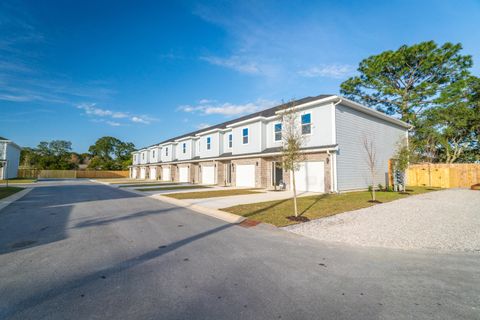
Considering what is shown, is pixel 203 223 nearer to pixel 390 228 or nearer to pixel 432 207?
pixel 390 228

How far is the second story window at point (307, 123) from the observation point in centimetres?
1520

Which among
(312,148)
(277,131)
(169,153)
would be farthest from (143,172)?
(312,148)

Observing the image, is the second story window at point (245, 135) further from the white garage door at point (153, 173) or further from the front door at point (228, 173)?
the white garage door at point (153, 173)

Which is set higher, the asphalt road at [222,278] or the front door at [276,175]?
the front door at [276,175]

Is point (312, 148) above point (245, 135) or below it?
below

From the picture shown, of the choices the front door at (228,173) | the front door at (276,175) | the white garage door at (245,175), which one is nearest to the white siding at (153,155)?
the front door at (228,173)

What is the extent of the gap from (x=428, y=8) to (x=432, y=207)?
12553 mm

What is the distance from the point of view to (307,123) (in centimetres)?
1514

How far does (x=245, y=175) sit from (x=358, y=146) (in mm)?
9520

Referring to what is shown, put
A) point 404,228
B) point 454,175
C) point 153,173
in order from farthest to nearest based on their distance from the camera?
point 153,173 → point 454,175 → point 404,228

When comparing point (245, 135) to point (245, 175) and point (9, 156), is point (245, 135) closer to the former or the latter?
point (245, 175)

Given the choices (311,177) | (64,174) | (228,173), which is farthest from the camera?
(64,174)

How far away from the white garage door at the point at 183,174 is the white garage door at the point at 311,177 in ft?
57.3

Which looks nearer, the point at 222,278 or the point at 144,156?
the point at 222,278
